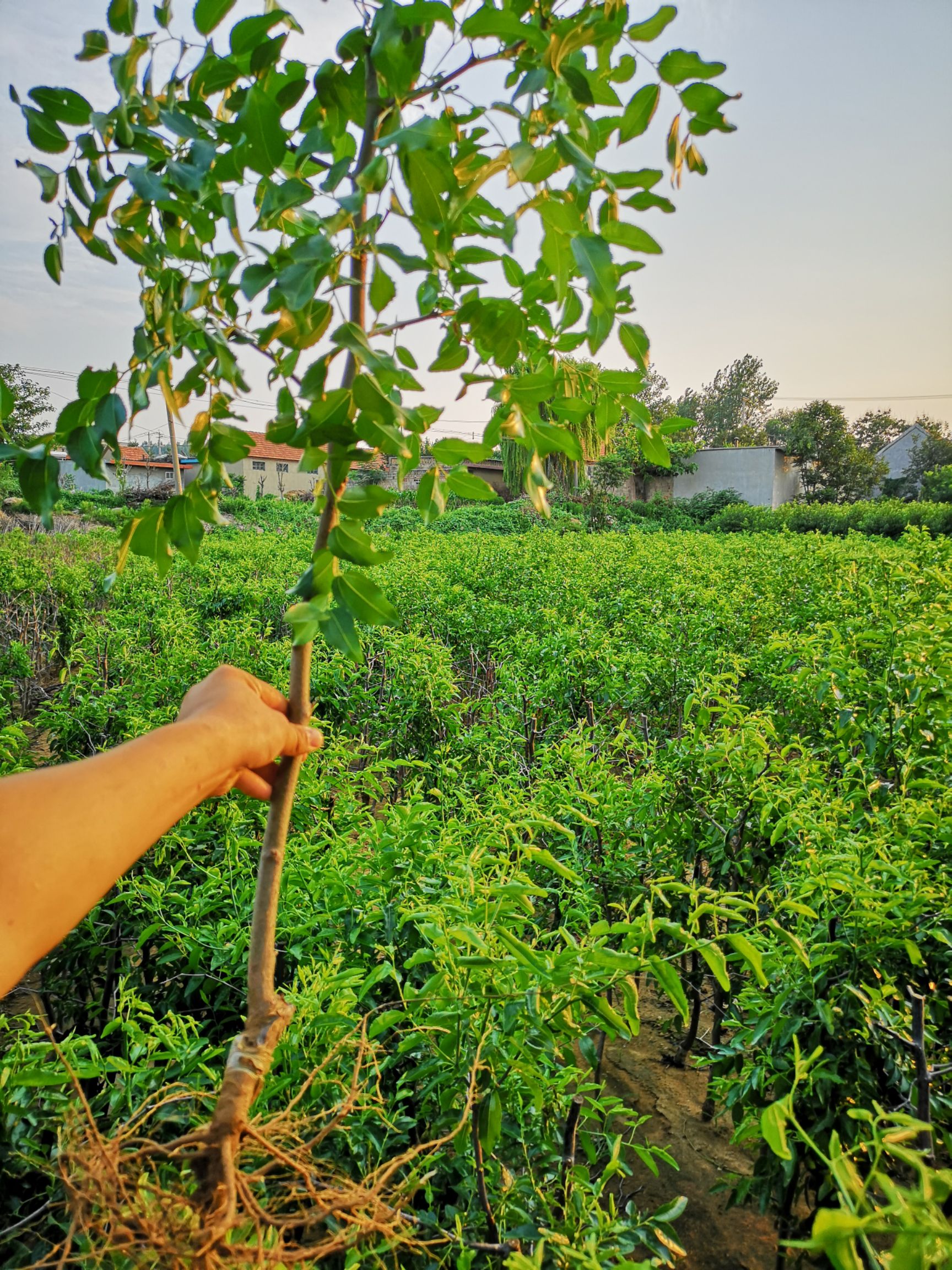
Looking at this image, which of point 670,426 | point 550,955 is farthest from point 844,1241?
point 670,426

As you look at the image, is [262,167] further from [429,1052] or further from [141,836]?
[429,1052]

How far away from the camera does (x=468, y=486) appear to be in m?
1.13

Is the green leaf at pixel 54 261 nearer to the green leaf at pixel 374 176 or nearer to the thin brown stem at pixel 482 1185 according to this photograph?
the green leaf at pixel 374 176

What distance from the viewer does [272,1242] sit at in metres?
0.94

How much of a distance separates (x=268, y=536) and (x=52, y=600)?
7070mm

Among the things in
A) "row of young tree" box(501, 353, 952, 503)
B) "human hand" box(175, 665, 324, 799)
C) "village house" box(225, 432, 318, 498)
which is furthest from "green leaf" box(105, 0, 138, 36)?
"village house" box(225, 432, 318, 498)

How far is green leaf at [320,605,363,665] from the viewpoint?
84 centimetres

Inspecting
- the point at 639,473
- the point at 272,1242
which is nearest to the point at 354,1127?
the point at 272,1242

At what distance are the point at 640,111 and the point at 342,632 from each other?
29.0 inches

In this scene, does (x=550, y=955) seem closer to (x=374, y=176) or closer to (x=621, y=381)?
(x=621, y=381)

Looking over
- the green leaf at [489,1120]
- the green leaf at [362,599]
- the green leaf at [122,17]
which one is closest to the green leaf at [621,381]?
the green leaf at [362,599]

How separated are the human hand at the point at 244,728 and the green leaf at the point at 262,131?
0.65 m

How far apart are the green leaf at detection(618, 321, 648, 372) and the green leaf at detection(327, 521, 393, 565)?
43 cm

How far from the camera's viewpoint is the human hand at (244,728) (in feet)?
3.27
